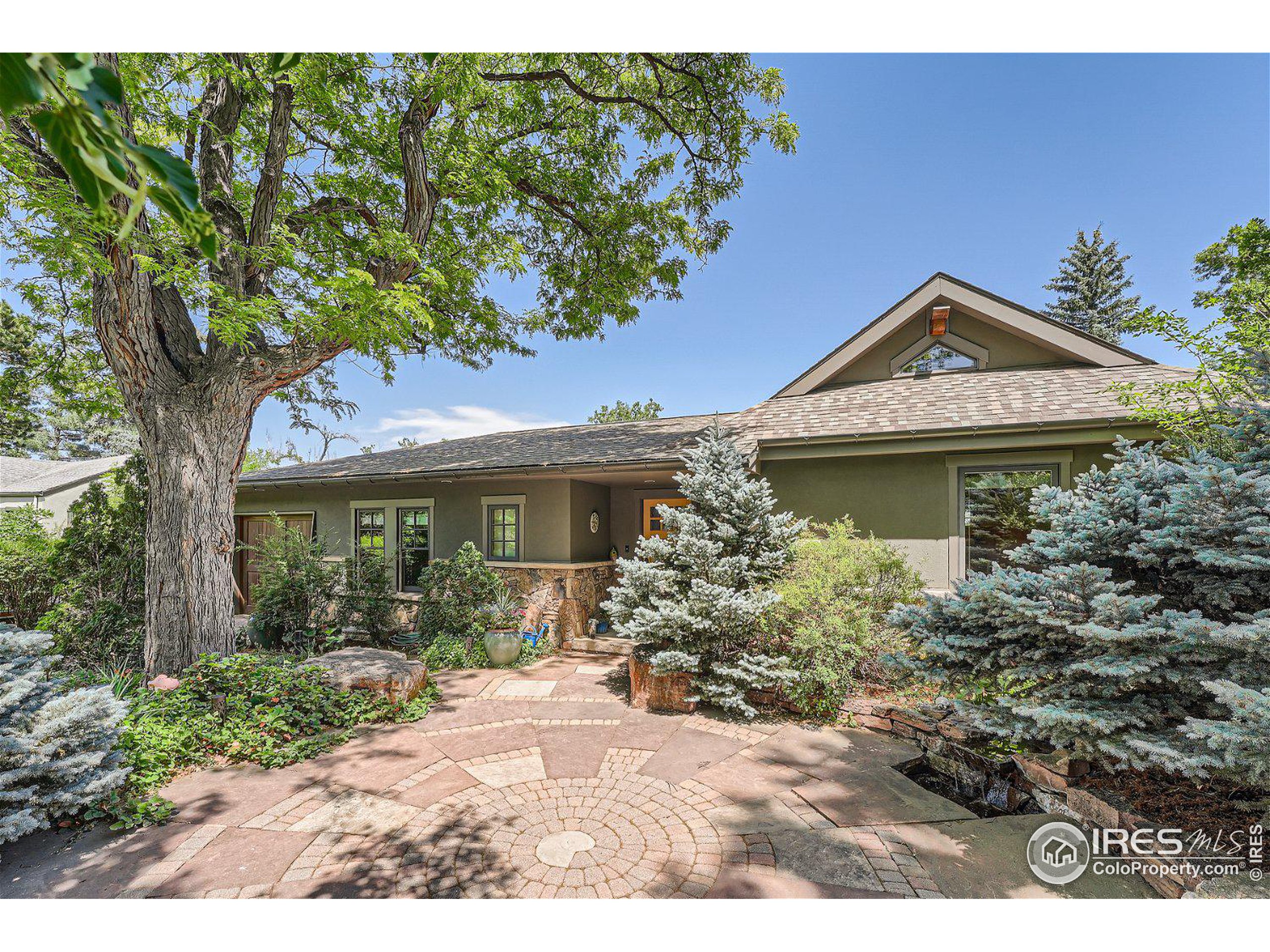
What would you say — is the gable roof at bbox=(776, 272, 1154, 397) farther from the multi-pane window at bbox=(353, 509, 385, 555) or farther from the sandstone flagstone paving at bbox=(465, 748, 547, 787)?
the multi-pane window at bbox=(353, 509, 385, 555)

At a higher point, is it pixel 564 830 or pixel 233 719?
pixel 233 719

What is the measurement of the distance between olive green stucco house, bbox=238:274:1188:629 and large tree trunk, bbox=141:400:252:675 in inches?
140

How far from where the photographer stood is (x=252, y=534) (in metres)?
12.0

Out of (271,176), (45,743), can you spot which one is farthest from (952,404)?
(45,743)

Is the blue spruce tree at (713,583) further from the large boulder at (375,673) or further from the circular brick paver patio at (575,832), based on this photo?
the large boulder at (375,673)

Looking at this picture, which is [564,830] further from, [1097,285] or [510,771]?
[1097,285]

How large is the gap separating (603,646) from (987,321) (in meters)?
7.88

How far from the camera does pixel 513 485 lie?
9.53m

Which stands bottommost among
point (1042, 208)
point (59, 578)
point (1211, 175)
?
point (59, 578)

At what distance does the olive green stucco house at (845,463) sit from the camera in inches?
266

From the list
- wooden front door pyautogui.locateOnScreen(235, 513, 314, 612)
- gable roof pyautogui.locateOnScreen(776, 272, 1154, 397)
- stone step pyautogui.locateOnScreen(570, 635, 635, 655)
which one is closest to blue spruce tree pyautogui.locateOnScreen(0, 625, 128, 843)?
stone step pyautogui.locateOnScreen(570, 635, 635, 655)
